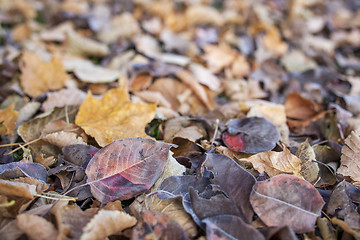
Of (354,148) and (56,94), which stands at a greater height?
(56,94)

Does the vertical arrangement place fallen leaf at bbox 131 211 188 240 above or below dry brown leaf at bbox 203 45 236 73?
below

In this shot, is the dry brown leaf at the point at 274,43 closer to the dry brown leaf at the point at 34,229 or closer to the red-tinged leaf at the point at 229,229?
the red-tinged leaf at the point at 229,229

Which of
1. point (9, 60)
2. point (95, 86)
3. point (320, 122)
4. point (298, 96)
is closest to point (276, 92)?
point (298, 96)

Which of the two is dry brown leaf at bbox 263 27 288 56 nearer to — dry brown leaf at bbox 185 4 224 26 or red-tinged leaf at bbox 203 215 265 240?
dry brown leaf at bbox 185 4 224 26

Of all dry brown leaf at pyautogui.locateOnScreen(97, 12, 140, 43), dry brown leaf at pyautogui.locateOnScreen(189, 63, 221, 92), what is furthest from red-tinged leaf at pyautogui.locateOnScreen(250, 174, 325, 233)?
dry brown leaf at pyautogui.locateOnScreen(97, 12, 140, 43)

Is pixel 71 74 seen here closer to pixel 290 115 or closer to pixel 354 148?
pixel 290 115

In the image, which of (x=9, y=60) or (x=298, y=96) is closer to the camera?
(x=298, y=96)
